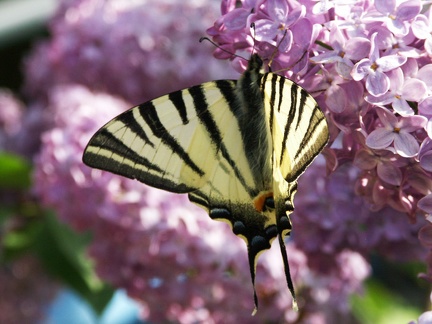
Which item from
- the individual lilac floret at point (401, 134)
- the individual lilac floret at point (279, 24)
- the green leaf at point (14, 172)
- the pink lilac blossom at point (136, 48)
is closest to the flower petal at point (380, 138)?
the individual lilac floret at point (401, 134)

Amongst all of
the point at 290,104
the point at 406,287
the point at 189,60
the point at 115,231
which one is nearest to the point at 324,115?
the point at 290,104

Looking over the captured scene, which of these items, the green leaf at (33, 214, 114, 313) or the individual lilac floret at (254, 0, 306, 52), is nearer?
the individual lilac floret at (254, 0, 306, 52)

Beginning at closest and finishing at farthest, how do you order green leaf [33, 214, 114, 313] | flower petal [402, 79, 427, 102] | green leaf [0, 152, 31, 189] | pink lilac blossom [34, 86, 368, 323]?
flower petal [402, 79, 427, 102] < pink lilac blossom [34, 86, 368, 323] < green leaf [33, 214, 114, 313] < green leaf [0, 152, 31, 189]

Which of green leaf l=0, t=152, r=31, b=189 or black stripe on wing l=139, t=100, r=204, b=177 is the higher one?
black stripe on wing l=139, t=100, r=204, b=177

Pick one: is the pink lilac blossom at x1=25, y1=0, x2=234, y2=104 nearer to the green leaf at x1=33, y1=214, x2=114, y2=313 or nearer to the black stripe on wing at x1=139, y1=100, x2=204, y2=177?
the green leaf at x1=33, y1=214, x2=114, y2=313

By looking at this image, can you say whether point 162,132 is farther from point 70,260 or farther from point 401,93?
point 70,260

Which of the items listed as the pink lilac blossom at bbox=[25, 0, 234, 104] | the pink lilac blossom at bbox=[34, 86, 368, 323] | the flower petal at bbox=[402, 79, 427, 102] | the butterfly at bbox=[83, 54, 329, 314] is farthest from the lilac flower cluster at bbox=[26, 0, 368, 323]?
the flower petal at bbox=[402, 79, 427, 102]
